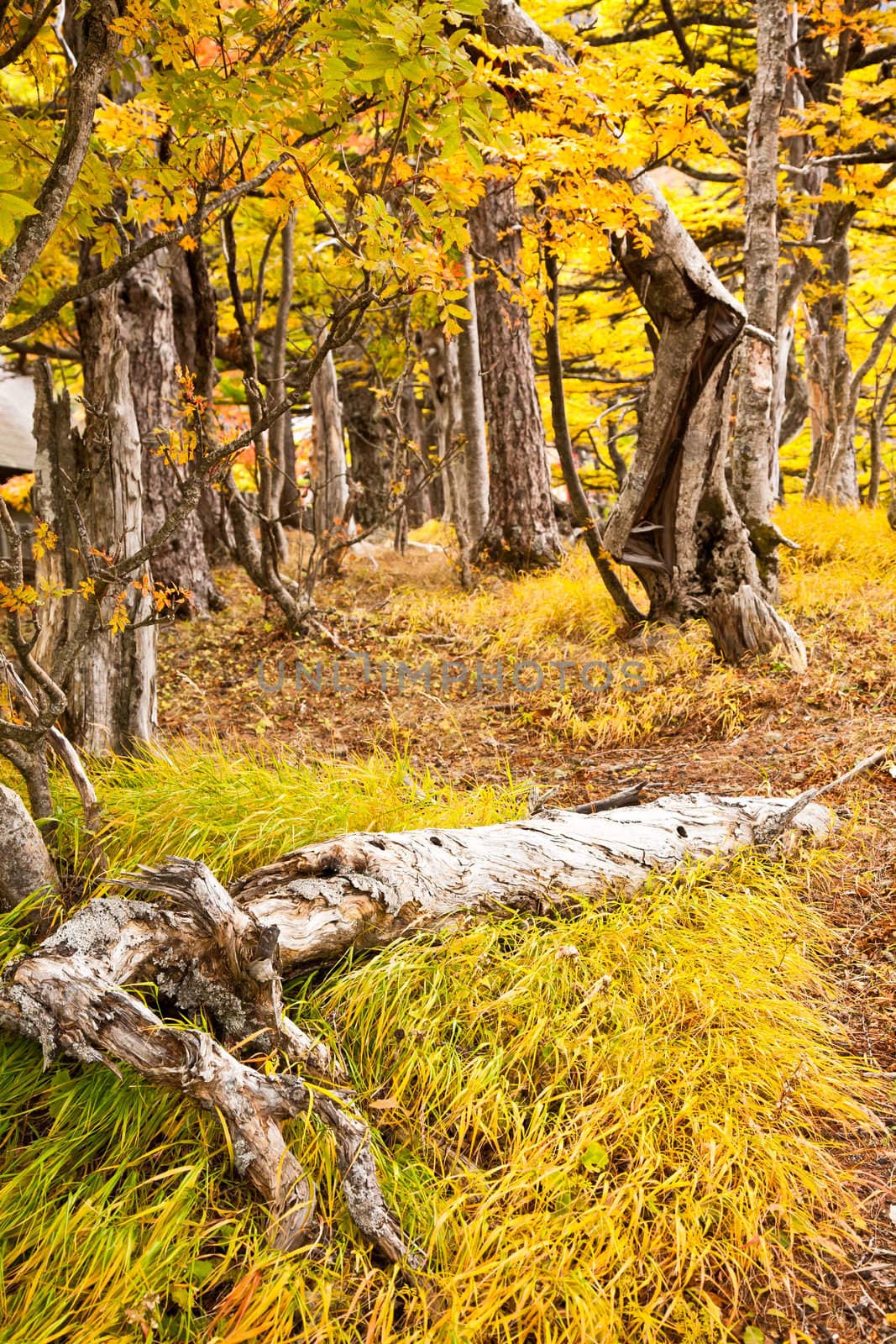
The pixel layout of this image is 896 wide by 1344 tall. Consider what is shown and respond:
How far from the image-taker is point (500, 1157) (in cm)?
204

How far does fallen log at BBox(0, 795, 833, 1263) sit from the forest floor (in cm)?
109

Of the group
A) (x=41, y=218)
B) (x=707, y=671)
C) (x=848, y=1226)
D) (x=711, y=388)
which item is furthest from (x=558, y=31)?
(x=848, y=1226)

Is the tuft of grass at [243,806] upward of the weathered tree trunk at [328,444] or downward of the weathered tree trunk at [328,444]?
downward

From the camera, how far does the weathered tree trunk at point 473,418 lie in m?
7.36

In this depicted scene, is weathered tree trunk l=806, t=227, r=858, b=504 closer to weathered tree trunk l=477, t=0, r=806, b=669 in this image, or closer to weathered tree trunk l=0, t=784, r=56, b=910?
weathered tree trunk l=477, t=0, r=806, b=669

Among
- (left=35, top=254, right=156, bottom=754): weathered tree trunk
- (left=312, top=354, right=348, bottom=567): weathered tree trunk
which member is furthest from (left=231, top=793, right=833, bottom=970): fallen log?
(left=312, top=354, right=348, bottom=567): weathered tree trunk

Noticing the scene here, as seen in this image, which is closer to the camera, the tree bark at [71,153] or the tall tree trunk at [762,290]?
the tree bark at [71,153]

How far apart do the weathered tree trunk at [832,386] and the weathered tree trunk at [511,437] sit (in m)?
3.57

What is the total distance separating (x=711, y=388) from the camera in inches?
215

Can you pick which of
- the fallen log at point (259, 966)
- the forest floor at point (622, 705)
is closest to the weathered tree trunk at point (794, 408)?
the forest floor at point (622, 705)

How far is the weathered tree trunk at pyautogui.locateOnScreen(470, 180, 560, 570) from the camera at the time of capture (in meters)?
7.94

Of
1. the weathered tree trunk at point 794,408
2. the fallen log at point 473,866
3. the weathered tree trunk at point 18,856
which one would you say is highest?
the weathered tree trunk at point 794,408

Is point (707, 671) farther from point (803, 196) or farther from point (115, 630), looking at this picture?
point (803, 196)

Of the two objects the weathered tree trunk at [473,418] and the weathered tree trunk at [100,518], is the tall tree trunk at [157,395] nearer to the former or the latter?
the weathered tree trunk at [473,418]
